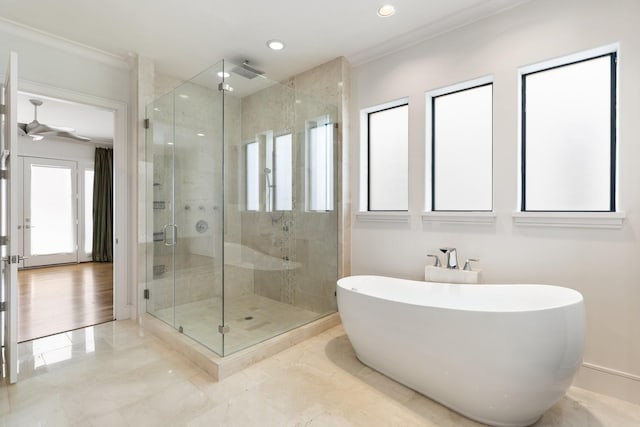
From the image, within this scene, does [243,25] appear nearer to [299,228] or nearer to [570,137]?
[299,228]

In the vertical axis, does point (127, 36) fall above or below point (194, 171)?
above

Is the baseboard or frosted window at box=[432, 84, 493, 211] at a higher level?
frosted window at box=[432, 84, 493, 211]

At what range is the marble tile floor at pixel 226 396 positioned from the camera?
5.43 ft

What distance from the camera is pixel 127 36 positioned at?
8.93ft

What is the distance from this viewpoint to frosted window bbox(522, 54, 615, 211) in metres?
1.99

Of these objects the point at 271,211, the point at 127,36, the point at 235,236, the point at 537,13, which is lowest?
the point at 235,236

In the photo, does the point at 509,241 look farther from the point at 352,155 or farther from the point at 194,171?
the point at 194,171

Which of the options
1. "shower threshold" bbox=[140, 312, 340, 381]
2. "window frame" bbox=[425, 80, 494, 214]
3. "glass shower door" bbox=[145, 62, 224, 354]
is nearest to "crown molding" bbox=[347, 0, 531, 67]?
"window frame" bbox=[425, 80, 494, 214]

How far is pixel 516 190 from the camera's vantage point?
7.23ft

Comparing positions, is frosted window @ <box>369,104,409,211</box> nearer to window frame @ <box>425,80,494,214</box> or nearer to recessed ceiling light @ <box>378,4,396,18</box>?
window frame @ <box>425,80,494,214</box>

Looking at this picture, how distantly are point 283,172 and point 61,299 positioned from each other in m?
3.31

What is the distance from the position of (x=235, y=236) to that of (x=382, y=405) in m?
1.76

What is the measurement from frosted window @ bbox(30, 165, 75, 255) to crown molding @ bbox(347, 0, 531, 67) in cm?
653

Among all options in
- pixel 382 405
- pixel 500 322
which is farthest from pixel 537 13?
pixel 382 405
